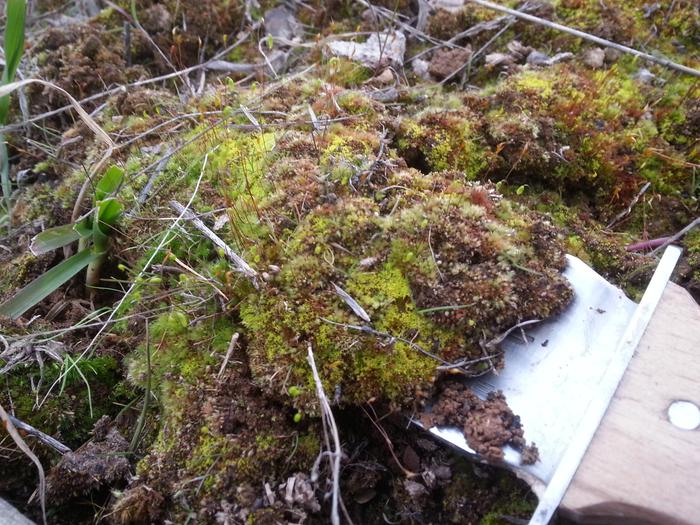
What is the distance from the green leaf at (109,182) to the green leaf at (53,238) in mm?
189

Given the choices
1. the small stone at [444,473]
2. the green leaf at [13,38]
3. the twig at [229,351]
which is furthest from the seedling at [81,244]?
the small stone at [444,473]

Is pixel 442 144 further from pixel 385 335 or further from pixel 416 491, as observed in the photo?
pixel 416 491

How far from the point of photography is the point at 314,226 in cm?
199

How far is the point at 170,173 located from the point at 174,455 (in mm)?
1410

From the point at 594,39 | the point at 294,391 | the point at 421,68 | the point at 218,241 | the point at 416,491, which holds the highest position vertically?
the point at 594,39

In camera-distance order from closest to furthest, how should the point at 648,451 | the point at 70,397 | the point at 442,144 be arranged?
the point at 648,451, the point at 70,397, the point at 442,144

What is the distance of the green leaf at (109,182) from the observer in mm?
2238

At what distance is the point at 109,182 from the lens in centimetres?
226

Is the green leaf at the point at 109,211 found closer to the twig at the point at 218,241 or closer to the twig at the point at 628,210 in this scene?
the twig at the point at 218,241

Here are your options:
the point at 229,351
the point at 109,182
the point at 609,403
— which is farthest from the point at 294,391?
the point at 109,182

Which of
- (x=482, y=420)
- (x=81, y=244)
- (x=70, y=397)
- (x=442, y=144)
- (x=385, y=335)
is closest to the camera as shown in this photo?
(x=482, y=420)

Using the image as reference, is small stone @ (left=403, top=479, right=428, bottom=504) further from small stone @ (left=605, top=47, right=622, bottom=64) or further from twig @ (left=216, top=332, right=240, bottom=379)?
small stone @ (left=605, top=47, right=622, bottom=64)

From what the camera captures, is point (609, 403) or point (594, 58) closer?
point (609, 403)

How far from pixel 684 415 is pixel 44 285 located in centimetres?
255
